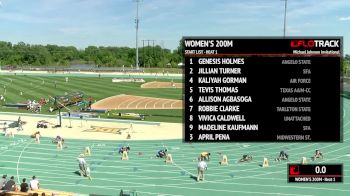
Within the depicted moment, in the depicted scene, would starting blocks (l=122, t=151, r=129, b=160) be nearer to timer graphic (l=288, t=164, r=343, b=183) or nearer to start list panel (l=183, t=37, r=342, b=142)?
start list panel (l=183, t=37, r=342, b=142)

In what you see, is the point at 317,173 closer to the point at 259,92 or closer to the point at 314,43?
the point at 259,92

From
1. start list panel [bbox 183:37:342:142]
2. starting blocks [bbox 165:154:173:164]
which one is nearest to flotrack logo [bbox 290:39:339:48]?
start list panel [bbox 183:37:342:142]

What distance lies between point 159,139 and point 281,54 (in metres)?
22.4

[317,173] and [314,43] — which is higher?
[314,43]

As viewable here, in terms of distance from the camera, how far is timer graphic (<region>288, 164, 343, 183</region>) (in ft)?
42.6

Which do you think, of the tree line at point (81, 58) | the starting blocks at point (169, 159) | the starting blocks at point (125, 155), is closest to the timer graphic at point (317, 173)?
the starting blocks at point (169, 159)

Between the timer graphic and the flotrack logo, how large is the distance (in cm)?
364

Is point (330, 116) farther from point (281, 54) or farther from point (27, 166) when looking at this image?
point (27, 166)

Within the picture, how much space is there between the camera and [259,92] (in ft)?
45.5

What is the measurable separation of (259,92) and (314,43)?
2303mm

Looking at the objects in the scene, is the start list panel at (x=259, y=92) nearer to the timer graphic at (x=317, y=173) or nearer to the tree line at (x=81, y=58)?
the timer graphic at (x=317, y=173)

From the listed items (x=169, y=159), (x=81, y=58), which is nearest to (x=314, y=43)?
(x=169, y=159)

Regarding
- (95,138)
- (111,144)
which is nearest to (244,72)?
(111,144)

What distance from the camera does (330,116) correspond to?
44.6 ft
